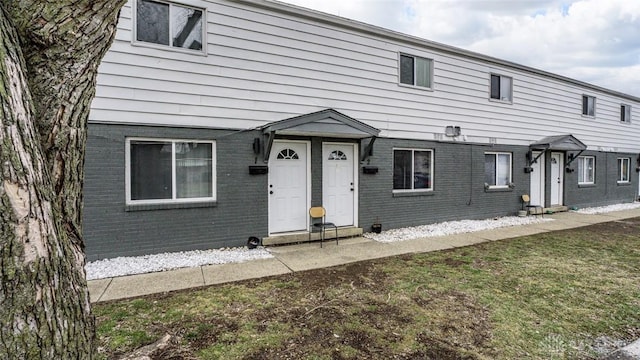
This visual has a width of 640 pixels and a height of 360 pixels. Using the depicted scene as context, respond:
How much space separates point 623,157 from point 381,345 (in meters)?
18.9

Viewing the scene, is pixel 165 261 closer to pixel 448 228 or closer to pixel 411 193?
pixel 411 193

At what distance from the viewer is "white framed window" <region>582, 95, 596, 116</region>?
13.4 m

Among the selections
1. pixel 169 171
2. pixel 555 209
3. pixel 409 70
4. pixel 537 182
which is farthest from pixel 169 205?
pixel 555 209

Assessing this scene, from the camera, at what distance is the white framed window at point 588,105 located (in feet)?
44.1

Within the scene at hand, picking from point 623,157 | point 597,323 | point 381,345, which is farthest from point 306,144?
point 623,157

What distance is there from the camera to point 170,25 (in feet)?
20.3

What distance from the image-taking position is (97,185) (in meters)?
5.66

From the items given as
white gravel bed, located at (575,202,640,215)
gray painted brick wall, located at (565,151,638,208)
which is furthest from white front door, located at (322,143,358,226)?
gray painted brick wall, located at (565,151,638,208)

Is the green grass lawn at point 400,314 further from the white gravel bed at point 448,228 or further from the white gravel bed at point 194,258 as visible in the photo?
the white gravel bed at point 448,228

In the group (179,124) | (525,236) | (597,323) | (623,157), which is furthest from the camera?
(623,157)

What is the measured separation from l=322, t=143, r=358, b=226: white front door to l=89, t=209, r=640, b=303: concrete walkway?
68 cm

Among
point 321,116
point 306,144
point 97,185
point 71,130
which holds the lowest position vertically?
point 97,185

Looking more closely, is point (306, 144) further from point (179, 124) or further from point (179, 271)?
point (179, 271)

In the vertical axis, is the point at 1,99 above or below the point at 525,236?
above
